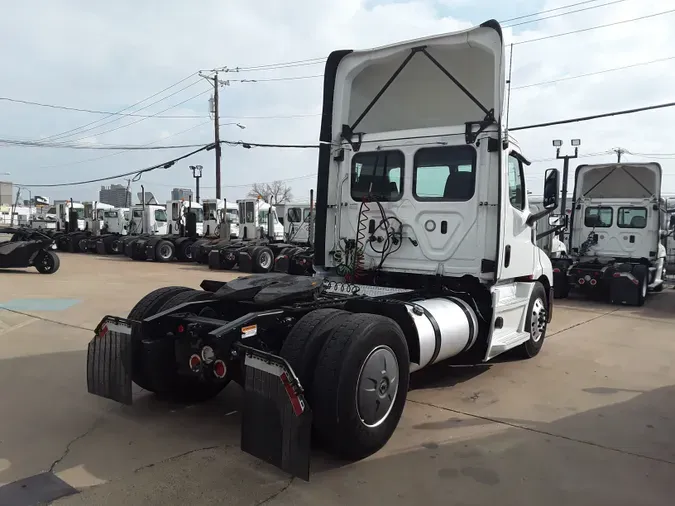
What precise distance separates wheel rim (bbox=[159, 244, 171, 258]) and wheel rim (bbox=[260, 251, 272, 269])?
7121 millimetres

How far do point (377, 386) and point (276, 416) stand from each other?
864mm

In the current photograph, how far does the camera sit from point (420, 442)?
4.30 m

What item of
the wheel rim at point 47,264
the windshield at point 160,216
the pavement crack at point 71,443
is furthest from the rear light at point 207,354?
the windshield at point 160,216

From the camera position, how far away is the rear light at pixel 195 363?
162 inches

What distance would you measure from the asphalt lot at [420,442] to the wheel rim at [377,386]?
0.32 metres

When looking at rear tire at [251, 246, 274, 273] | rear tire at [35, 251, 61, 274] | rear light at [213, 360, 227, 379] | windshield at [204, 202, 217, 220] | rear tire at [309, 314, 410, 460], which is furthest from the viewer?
windshield at [204, 202, 217, 220]

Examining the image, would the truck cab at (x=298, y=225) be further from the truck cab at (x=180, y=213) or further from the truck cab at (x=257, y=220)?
the truck cab at (x=180, y=213)

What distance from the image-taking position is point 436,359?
5.02 m

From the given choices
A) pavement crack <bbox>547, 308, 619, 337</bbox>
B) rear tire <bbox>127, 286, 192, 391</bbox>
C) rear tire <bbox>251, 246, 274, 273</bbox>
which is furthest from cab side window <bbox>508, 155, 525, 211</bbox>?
rear tire <bbox>251, 246, 274, 273</bbox>

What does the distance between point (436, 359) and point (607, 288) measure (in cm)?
990

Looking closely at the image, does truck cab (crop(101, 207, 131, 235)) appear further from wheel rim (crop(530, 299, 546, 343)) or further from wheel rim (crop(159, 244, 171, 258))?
wheel rim (crop(530, 299, 546, 343))

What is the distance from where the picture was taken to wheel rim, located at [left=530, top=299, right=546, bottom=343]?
6.98 metres

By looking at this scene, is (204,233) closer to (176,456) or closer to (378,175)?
(378,175)

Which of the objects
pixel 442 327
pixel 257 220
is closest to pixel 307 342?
pixel 442 327
